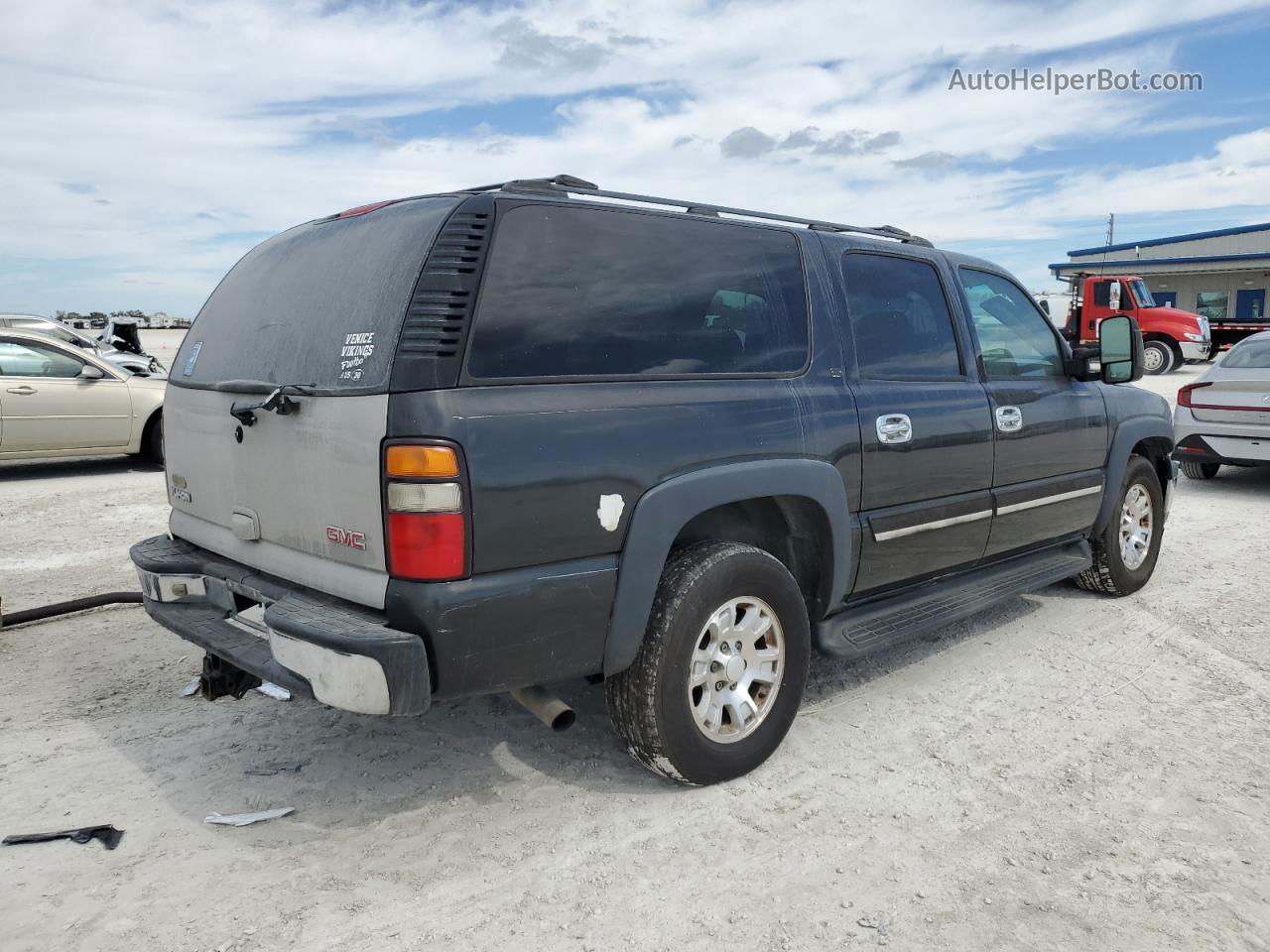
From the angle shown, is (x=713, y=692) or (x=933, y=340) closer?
(x=713, y=692)

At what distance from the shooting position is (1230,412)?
336 inches

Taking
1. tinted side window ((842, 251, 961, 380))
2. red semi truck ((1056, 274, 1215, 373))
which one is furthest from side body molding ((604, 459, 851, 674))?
red semi truck ((1056, 274, 1215, 373))

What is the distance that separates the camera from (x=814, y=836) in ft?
9.66

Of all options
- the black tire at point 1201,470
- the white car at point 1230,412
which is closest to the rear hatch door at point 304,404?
the white car at point 1230,412

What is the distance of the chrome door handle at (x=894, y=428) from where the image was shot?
3.73 meters

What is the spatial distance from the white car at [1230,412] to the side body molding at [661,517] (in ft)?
21.2

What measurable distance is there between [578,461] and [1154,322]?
2323cm

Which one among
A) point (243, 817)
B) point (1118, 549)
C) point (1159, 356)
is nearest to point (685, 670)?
point (243, 817)

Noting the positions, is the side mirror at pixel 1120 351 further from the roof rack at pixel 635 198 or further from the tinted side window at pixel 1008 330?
the roof rack at pixel 635 198

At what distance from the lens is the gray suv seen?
261 centimetres

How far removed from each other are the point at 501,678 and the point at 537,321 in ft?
3.40

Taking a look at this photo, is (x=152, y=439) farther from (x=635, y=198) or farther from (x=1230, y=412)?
(x=1230, y=412)

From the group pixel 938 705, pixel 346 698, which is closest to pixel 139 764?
pixel 346 698

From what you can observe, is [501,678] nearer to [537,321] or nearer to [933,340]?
[537,321]
